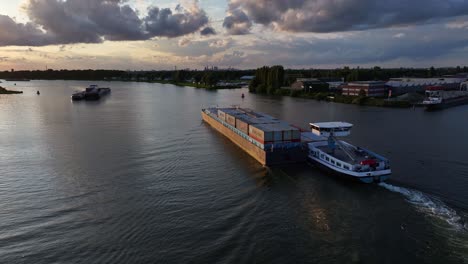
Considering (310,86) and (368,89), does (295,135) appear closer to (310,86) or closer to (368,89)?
(368,89)

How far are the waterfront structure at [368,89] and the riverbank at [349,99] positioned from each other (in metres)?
2.42

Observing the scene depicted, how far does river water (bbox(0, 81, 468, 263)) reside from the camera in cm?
1470

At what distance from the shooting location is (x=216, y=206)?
18938 mm

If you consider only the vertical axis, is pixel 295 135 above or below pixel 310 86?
below

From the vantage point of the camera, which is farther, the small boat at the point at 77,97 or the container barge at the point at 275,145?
the small boat at the point at 77,97

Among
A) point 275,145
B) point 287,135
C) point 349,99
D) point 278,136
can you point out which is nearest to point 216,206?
point 275,145

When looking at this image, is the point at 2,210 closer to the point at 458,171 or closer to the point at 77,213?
the point at 77,213

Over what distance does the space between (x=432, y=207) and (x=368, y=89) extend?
6321 cm

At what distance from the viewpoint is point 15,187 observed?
22.1 m

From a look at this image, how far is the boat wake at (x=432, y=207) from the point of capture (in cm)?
1664

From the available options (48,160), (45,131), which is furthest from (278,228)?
(45,131)

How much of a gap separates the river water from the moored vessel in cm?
3136

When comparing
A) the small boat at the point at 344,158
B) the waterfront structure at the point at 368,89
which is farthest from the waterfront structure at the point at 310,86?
the small boat at the point at 344,158

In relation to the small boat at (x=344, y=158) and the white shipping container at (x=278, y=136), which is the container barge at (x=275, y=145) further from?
the small boat at (x=344, y=158)
